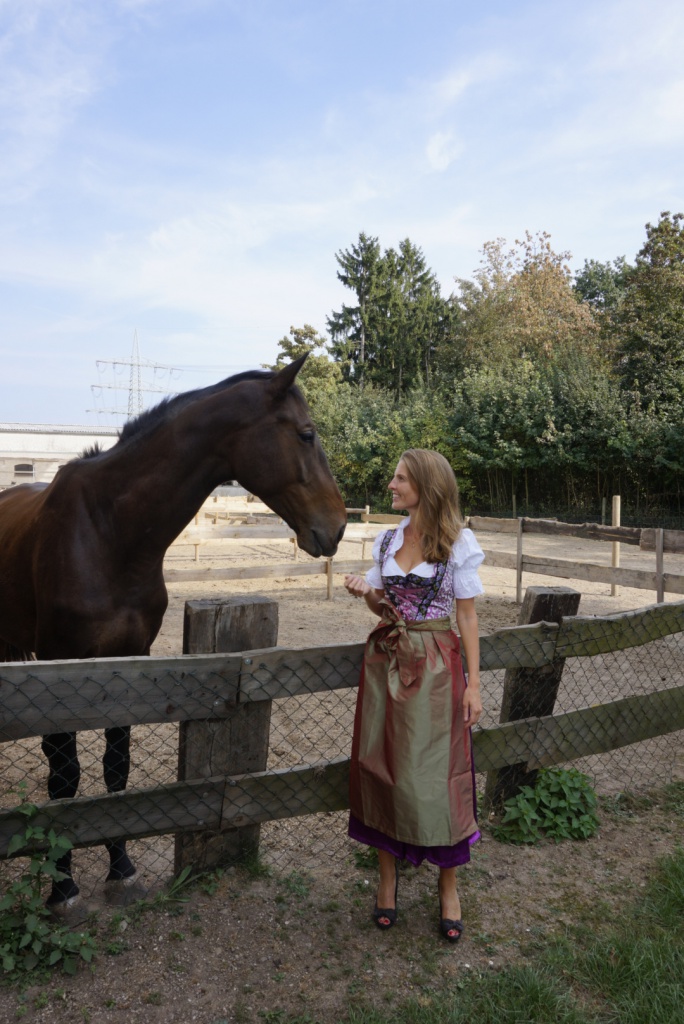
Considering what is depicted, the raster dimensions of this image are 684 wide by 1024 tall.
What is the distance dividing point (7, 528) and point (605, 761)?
3551 millimetres

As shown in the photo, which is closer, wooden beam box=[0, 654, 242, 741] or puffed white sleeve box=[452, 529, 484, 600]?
wooden beam box=[0, 654, 242, 741]

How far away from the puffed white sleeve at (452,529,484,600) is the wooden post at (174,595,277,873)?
27.2 inches

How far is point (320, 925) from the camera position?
7.98 ft

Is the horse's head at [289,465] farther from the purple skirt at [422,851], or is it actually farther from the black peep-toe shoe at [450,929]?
the black peep-toe shoe at [450,929]

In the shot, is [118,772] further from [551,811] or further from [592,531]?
[592,531]

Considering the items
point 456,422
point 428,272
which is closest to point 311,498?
point 456,422

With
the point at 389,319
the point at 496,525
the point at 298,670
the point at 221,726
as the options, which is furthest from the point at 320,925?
the point at 389,319

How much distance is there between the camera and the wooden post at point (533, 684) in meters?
3.11

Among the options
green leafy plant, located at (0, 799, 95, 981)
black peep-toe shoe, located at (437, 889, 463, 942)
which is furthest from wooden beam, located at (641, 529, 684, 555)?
green leafy plant, located at (0, 799, 95, 981)

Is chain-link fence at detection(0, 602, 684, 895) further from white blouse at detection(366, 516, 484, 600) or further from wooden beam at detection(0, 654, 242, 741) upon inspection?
white blouse at detection(366, 516, 484, 600)

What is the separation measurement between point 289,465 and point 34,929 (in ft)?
5.56

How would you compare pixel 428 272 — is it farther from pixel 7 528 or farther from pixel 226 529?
pixel 7 528

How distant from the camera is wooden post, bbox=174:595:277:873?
2.42 m

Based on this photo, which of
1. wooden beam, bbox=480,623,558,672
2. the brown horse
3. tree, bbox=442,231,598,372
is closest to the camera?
the brown horse
